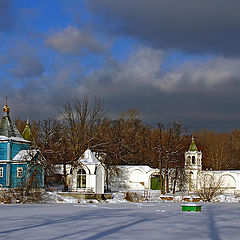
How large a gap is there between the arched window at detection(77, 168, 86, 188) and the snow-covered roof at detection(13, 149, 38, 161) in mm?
3802

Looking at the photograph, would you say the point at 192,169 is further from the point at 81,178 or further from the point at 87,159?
the point at 81,178

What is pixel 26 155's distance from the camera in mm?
32094

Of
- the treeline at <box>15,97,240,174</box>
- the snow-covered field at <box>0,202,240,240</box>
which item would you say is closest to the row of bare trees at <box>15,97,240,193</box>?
the treeline at <box>15,97,240,174</box>

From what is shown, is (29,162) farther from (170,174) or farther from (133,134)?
(133,134)

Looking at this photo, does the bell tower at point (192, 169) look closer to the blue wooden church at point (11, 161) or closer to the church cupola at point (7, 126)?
the blue wooden church at point (11, 161)

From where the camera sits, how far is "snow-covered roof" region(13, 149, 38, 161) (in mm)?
31994

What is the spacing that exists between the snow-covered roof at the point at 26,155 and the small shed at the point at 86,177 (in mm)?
3528

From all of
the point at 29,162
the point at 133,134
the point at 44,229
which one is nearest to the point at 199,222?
the point at 44,229

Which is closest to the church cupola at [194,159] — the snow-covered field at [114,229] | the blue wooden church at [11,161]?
the blue wooden church at [11,161]

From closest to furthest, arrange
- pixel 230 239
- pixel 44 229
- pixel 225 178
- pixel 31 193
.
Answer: pixel 230 239 → pixel 44 229 → pixel 31 193 → pixel 225 178

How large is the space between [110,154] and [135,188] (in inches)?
157

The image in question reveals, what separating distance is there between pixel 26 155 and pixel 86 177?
5086 millimetres

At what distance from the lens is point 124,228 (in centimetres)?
Answer: 1192

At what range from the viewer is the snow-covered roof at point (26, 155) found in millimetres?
31994
